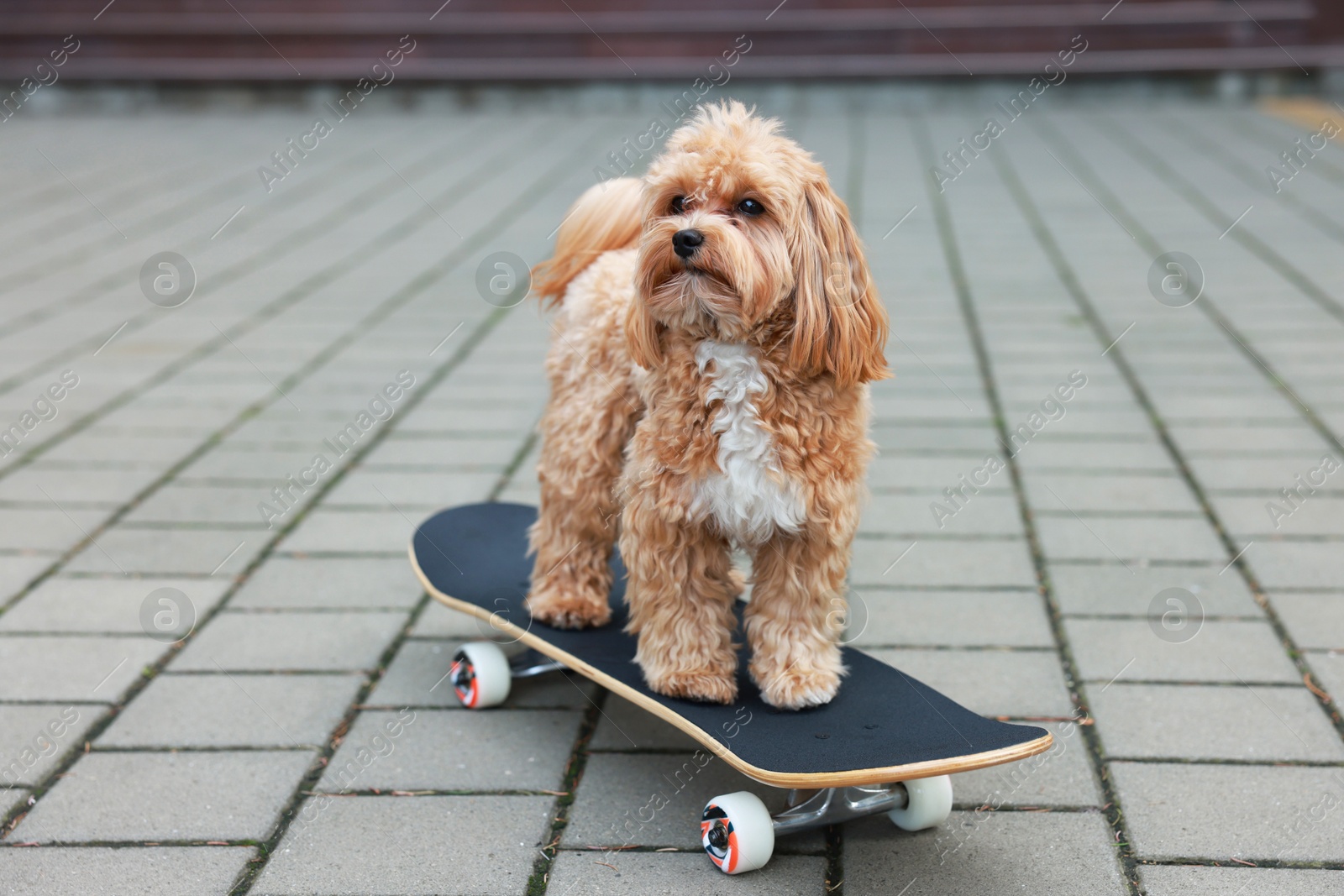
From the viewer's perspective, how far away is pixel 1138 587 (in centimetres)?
374

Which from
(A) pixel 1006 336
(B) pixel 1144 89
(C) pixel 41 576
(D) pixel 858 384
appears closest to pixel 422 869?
(D) pixel 858 384

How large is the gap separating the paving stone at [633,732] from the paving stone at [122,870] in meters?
0.86

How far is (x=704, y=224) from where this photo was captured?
8.00ft

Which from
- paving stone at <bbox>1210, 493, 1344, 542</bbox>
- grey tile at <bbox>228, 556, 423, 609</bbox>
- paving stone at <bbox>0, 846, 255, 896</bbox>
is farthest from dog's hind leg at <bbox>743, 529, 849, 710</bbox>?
paving stone at <bbox>1210, 493, 1344, 542</bbox>

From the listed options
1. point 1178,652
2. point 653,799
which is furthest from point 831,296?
point 1178,652

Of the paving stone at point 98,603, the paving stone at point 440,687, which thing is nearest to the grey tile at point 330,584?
the paving stone at point 98,603

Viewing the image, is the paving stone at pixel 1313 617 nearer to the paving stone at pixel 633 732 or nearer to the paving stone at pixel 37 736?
the paving stone at pixel 633 732

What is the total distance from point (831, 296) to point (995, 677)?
1292 millimetres

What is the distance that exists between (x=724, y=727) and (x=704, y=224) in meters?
1.06

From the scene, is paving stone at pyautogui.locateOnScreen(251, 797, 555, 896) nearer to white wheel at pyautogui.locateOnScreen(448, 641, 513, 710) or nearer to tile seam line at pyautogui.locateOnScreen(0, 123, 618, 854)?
tile seam line at pyautogui.locateOnScreen(0, 123, 618, 854)

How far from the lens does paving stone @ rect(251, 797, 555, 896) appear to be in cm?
252

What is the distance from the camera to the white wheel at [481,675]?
3180 mm

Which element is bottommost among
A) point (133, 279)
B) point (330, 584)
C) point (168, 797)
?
point (168, 797)

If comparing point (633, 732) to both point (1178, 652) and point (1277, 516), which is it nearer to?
point (1178, 652)
